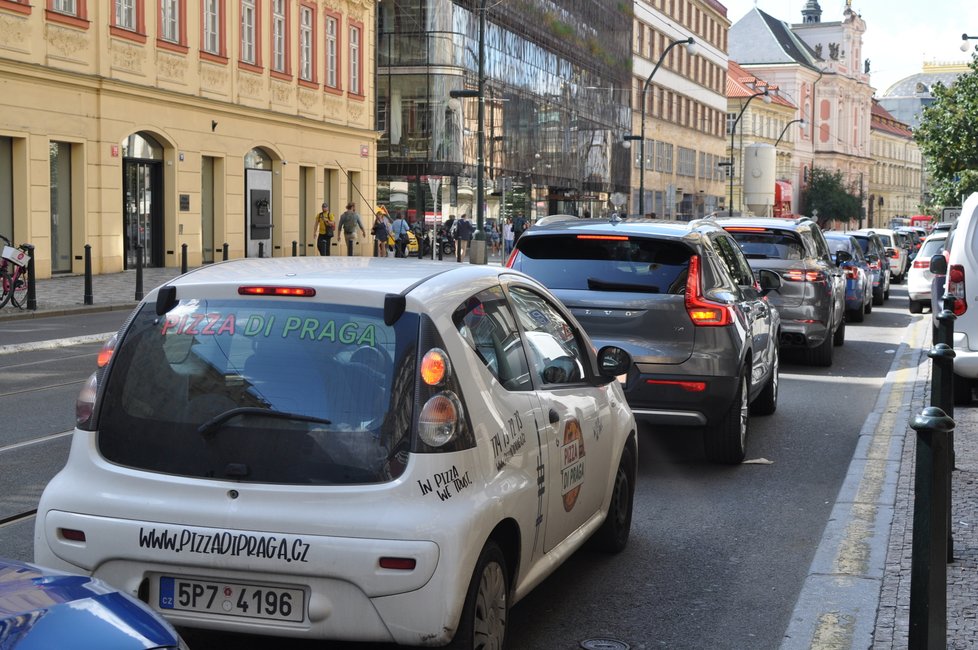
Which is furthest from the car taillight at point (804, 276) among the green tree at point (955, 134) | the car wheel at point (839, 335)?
the green tree at point (955, 134)

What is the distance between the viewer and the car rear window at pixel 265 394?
433 centimetres

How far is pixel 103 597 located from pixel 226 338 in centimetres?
157

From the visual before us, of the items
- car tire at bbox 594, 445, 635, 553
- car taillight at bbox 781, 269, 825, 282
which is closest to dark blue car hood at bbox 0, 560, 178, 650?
car tire at bbox 594, 445, 635, 553

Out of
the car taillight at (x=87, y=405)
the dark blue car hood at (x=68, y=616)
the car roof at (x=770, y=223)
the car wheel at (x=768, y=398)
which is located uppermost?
the car roof at (x=770, y=223)

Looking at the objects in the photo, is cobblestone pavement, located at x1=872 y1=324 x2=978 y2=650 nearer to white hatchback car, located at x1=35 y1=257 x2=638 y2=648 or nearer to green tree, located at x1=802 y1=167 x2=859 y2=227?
white hatchback car, located at x1=35 y1=257 x2=638 y2=648

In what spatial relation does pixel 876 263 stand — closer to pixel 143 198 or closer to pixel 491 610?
pixel 143 198

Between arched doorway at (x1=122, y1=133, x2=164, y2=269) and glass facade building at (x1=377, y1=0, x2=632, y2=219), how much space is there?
42.1 ft

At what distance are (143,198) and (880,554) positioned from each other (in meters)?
27.0

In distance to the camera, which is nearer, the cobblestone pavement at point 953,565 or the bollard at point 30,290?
the cobblestone pavement at point 953,565

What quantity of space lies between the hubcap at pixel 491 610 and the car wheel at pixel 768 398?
7.13 m

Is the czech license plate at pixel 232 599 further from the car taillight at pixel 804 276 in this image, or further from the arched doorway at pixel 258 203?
the arched doorway at pixel 258 203

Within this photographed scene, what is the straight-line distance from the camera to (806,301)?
15.2 m

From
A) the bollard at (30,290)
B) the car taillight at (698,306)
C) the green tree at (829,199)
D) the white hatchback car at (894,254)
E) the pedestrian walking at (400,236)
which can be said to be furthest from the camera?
the green tree at (829,199)

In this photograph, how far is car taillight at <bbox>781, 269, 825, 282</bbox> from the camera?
15.3 m
